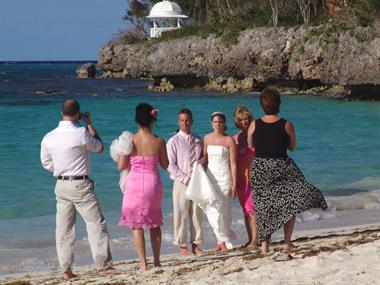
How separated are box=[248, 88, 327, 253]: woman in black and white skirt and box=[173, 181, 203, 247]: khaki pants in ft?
3.78

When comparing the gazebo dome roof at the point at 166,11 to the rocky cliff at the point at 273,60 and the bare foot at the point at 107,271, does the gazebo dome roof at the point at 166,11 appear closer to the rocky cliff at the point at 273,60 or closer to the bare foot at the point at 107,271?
the rocky cliff at the point at 273,60

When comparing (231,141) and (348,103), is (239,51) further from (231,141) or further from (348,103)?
(231,141)

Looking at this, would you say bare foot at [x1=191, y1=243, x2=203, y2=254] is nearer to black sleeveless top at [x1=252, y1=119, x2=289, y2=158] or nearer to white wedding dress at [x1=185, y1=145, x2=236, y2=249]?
white wedding dress at [x1=185, y1=145, x2=236, y2=249]

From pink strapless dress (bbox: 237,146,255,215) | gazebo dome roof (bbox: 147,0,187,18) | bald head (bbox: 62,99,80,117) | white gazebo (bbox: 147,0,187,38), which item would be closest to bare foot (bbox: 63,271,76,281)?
bald head (bbox: 62,99,80,117)

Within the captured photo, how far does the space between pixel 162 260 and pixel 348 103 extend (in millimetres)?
34430

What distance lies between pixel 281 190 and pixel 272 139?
49 centimetres

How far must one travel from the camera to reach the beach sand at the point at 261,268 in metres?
6.62

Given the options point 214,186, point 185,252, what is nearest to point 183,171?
point 214,186

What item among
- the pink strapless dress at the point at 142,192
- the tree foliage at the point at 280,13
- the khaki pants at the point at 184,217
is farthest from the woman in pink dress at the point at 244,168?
the tree foliage at the point at 280,13

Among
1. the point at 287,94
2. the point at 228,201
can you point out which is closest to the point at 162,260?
the point at 228,201

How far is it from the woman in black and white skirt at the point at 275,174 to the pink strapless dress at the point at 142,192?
99cm

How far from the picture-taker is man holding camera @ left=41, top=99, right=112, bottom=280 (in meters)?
7.72

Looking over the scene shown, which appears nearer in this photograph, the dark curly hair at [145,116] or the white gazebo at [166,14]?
the dark curly hair at [145,116]

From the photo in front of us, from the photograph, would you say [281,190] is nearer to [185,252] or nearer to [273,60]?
[185,252]
